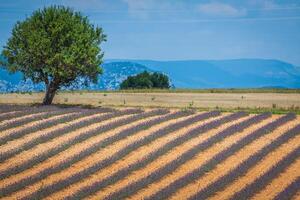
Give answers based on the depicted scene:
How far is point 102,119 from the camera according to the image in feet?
99.2

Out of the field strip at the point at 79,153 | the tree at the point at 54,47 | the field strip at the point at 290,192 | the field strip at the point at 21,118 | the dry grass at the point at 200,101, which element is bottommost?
the field strip at the point at 290,192

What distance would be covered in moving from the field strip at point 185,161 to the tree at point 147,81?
63710 millimetres

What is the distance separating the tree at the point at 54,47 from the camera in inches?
1346

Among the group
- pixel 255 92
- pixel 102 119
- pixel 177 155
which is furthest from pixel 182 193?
pixel 255 92

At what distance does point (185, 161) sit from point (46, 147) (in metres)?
7.13

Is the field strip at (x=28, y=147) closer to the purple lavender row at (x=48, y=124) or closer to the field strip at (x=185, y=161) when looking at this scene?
the purple lavender row at (x=48, y=124)

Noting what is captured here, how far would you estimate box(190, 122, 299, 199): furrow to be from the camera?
17922 millimetres

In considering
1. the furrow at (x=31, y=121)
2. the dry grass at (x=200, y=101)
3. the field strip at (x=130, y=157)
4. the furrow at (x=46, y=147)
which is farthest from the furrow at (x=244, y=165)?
the dry grass at (x=200, y=101)

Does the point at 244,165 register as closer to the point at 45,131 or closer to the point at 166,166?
the point at 166,166

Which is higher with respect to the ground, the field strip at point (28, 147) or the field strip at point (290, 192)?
the field strip at point (28, 147)

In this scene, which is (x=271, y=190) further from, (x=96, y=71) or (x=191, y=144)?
(x=96, y=71)

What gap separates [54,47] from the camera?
3481cm

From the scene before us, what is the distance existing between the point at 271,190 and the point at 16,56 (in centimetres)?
2419

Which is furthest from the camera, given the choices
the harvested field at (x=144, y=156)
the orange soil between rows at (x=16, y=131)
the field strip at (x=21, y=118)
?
the field strip at (x=21, y=118)
